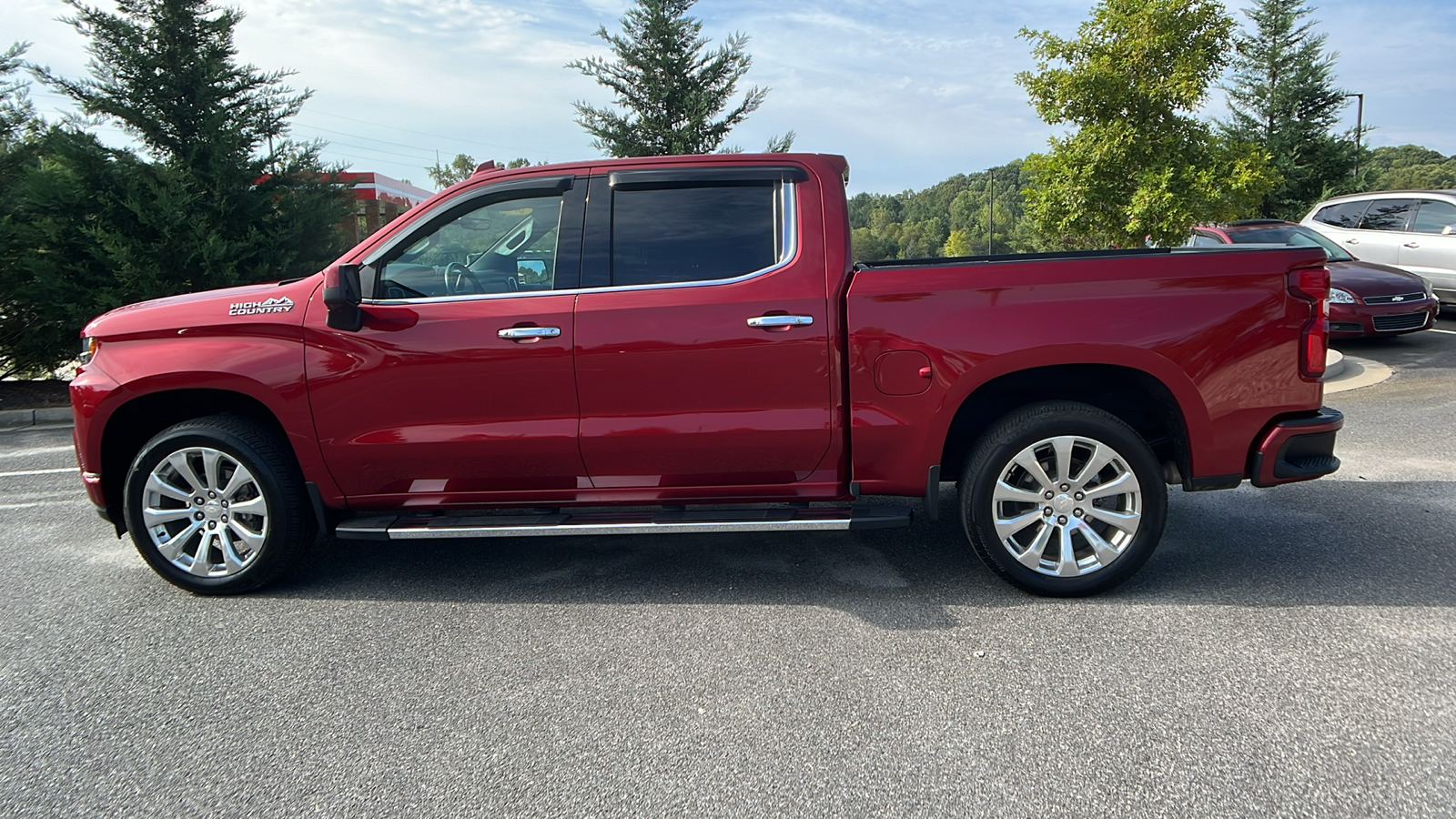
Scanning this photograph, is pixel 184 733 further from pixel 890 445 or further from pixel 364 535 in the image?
pixel 890 445

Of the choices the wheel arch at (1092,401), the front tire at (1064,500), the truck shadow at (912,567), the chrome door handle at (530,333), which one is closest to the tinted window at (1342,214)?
the truck shadow at (912,567)

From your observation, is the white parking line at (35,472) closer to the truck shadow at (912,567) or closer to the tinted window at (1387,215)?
the truck shadow at (912,567)

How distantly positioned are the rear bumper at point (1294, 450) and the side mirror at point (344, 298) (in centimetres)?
392

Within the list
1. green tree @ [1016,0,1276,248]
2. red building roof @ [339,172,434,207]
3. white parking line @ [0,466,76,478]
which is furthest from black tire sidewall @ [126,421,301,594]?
red building roof @ [339,172,434,207]

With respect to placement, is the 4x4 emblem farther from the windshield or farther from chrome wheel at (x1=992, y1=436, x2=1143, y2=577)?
the windshield

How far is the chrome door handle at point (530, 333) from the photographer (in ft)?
13.0

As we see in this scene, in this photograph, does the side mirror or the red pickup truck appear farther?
the side mirror

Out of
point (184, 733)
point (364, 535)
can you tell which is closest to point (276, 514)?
point (364, 535)

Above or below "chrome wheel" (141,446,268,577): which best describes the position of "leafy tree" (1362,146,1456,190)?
above

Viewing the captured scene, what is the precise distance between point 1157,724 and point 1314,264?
209 centimetres

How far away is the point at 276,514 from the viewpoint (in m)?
4.18

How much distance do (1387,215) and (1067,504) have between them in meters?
12.7

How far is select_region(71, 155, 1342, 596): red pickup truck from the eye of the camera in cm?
380

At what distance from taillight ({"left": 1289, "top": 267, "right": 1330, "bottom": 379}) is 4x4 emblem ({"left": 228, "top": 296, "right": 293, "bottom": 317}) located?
4.32 m
